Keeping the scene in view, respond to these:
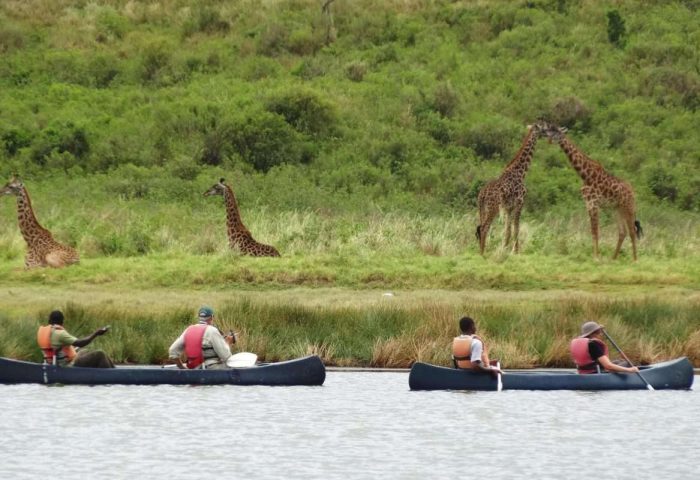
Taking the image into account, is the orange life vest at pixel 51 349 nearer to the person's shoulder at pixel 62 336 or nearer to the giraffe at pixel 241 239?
the person's shoulder at pixel 62 336

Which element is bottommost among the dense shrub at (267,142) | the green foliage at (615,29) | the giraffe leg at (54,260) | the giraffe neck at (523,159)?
the giraffe leg at (54,260)

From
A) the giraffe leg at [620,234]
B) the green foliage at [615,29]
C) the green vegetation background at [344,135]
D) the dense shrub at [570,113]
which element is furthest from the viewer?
the green foliage at [615,29]

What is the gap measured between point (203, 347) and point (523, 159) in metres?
12.8

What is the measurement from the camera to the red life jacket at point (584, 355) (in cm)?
1970

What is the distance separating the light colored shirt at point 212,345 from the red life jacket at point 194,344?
0.17ft

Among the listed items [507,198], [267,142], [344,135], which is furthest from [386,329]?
[344,135]

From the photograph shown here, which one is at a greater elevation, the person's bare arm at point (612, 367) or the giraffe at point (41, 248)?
the giraffe at point (41, 248)

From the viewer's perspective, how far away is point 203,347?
19.8 m

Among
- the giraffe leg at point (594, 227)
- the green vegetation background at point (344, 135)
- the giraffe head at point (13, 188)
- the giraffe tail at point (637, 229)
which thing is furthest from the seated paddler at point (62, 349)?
the giraffe tail at point (637, 229)

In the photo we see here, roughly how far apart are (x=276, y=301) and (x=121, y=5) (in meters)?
36.7

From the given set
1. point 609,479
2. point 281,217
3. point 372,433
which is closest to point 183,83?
point 281,217

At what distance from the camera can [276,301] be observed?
24.3 metres

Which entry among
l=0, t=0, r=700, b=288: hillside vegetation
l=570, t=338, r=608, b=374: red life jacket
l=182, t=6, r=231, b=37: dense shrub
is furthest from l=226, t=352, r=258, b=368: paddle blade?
l=182, t=6, r=231, b=37: dense shrub

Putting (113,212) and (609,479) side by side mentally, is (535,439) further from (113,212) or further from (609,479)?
(113,212)
